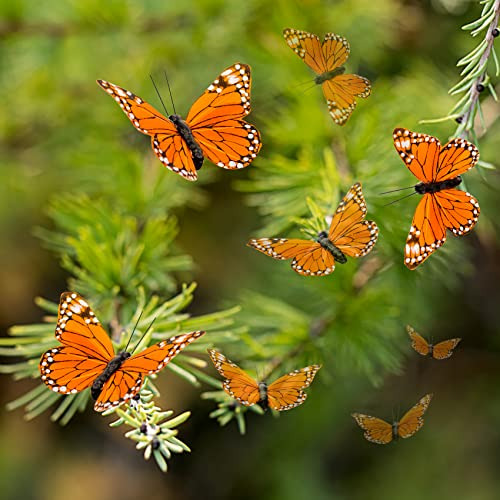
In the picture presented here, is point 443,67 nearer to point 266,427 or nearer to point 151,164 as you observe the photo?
point 151,164

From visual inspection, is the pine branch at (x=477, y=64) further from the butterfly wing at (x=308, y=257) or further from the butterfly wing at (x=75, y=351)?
the butterfly wing at (x=75, y=351)

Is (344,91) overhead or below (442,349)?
overhead

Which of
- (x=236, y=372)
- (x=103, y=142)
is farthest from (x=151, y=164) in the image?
(x=236, y=372)

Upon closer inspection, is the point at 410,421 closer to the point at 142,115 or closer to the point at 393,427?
the point at 393,427

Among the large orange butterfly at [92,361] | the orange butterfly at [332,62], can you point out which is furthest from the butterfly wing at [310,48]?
the large orange butterfly at [92,361]

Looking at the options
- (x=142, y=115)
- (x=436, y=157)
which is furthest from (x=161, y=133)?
(x=436, y=157)

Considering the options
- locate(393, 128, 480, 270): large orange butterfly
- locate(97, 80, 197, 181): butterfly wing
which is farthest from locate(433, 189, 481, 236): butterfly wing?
locate(97, 80, 197, 181): butterfly wing
